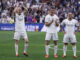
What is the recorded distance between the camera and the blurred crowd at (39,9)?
39656 millimetres

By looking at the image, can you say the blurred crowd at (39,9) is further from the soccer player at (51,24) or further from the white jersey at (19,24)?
the soccer player at (51,24)

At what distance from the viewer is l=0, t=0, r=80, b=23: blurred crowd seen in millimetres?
39656

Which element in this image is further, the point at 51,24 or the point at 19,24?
the point at 19,24

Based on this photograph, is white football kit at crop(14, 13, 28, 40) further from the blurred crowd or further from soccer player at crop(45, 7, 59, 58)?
the blurred crowd

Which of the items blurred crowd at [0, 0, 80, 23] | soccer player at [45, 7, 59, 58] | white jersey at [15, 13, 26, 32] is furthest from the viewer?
blurred crowd at [0, 0, 80, 23]

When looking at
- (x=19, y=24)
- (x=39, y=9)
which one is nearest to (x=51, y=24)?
(x=19, y=24)

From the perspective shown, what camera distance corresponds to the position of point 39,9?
135 ft

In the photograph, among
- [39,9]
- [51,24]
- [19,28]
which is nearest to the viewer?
[51,24]

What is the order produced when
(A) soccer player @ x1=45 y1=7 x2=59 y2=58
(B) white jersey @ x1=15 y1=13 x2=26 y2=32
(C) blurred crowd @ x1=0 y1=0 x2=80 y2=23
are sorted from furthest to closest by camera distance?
(C) blurred crowd @ x1=0 y1=0 x2=80 y2=23 → (B) white jersey @ x1=15 y1=13 x2=26 y2=32 → (A) soccer player @ x1=45 y1=7 x2=59 y2=58

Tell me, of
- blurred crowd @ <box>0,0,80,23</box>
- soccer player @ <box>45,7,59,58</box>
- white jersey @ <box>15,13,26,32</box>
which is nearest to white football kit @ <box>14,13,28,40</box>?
white jersey @ <box>15,13,26,32</box>

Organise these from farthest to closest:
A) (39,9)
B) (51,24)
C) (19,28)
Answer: (39,9) → (19,28) → (51,24)

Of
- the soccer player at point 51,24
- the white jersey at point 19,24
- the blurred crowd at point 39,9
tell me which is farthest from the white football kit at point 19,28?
the blurred crowd at point 39,9

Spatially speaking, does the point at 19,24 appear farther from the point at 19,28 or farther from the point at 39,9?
the point at 39,9

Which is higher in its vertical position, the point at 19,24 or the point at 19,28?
the point at 19,24
